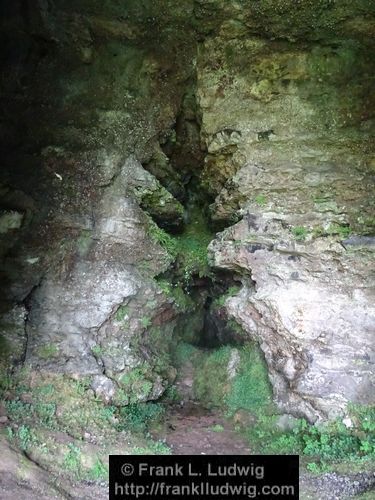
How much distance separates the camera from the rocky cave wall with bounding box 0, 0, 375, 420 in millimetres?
7066

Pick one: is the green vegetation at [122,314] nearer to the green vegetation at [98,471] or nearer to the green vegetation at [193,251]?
the green vegetation at [193,251]

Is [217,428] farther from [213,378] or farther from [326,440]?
[326,440]

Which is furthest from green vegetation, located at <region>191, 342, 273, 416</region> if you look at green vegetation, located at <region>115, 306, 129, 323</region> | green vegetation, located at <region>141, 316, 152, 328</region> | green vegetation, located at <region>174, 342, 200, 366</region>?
green vegetation, located at <region>115, 306, 129, 323</region>

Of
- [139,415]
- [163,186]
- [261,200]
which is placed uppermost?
[163,186]

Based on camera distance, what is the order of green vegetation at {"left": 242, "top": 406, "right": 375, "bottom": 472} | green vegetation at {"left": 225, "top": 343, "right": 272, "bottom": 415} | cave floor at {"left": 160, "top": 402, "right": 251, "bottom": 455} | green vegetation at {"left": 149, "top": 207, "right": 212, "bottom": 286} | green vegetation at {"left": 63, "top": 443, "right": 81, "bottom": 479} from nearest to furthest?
green vegetation at {"left": 63, "top": 443, "right": 81, "bottom": 479}
green vegetation at {"left": 242, "top": 406, "right": 375, "bottom": 472}
cave floor at {"left": 160, "top": 402, "right": 251, "bottom": 455}
green vegetation at {"left": 225, "top": 343, "right": 272, "bottom": 415}
green vegetation at {"left": 149, "top": 207, "right": 212, "bottom": 286}

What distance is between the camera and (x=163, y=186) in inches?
321

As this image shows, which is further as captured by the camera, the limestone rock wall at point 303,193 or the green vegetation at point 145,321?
the green vegetation at point 145,321

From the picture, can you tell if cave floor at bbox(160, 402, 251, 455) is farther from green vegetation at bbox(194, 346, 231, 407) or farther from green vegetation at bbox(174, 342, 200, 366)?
green vegetation at bbox(174, 342, 200, 366)

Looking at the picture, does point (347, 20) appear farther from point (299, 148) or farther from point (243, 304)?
point (243, 304)

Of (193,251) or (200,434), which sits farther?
(193,251)

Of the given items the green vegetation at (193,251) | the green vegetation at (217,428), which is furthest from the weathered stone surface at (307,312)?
the green vegetation at (217,428)

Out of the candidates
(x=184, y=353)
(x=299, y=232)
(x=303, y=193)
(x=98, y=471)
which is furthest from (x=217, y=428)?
(x=303, y=193)

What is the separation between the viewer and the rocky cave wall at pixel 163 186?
7066mm

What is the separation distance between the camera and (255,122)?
24.5 feet
